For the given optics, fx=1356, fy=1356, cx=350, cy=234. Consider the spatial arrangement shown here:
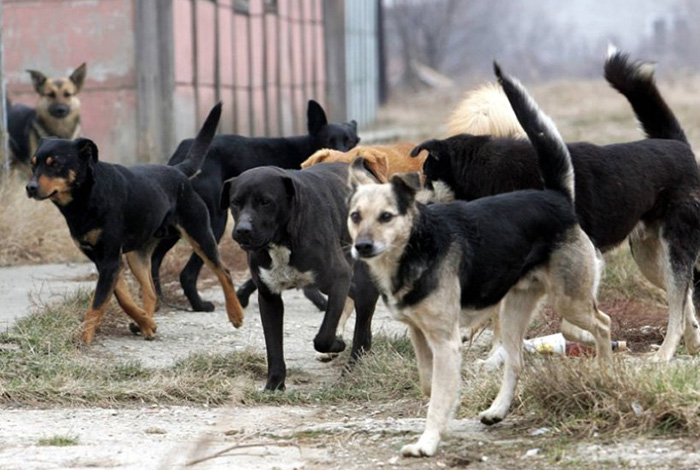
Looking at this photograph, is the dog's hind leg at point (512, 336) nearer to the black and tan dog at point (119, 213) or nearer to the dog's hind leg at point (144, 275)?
the black and tan dog at point (119, 213)

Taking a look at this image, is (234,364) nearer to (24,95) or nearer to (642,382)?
(642,382)

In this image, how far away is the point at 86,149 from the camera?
26.0 ft

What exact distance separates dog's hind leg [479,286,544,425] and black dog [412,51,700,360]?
0.94 m

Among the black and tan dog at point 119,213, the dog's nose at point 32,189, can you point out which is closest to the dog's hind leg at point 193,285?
the black and tan dog at point 119,213

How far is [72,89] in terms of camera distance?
1431 cm

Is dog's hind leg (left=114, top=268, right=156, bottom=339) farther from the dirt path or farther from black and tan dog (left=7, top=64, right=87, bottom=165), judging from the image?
black and tan dog (left=7, top=64, right=87, bottom=165)

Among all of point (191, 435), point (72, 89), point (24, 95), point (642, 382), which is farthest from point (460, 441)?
point (24, 95)

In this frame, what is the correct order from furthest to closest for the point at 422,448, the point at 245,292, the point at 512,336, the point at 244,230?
the point at 245,292
the point at 244,230
the point at 512,336
the point at 422,448

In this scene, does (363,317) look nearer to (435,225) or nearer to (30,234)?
(435,225)

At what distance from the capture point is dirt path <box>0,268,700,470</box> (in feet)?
16.9

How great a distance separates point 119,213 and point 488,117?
2244 mm

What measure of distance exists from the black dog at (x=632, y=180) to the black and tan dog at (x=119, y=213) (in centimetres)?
189

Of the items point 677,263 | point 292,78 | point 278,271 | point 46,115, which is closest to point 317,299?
point 278,271

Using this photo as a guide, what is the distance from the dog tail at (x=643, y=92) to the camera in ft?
24.1
